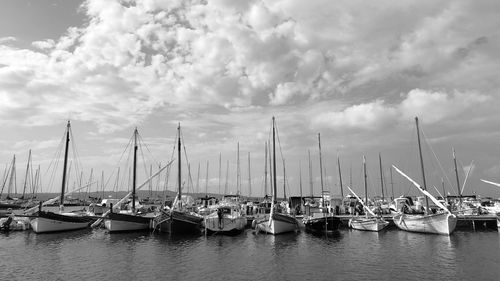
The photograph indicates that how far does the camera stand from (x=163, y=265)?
93.7ft

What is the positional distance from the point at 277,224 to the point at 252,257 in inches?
545

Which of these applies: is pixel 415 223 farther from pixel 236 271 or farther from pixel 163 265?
pixel 163 265

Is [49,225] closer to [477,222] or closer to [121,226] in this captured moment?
[121,226]

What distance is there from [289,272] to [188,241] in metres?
18.7

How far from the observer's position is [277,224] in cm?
4541

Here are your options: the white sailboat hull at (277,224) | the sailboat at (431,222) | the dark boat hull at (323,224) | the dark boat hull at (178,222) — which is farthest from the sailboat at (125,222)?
the sailboat at (431,222)

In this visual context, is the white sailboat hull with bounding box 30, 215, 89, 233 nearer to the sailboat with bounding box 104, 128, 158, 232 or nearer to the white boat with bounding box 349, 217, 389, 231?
the sailboat with bounding box 104, 128, 158, 232

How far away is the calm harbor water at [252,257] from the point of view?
25.3 m

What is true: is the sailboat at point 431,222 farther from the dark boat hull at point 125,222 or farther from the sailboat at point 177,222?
the dark boat hull at point 125,222

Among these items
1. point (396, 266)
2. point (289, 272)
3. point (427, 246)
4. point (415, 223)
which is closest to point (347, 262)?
point (396, 266)

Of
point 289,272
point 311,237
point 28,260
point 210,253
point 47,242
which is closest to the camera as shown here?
point 289,272

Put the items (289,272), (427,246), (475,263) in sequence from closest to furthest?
(289,272) → (475,263) → (427,246)

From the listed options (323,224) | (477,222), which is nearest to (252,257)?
(323,224)

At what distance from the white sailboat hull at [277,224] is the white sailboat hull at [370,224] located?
10653mm
